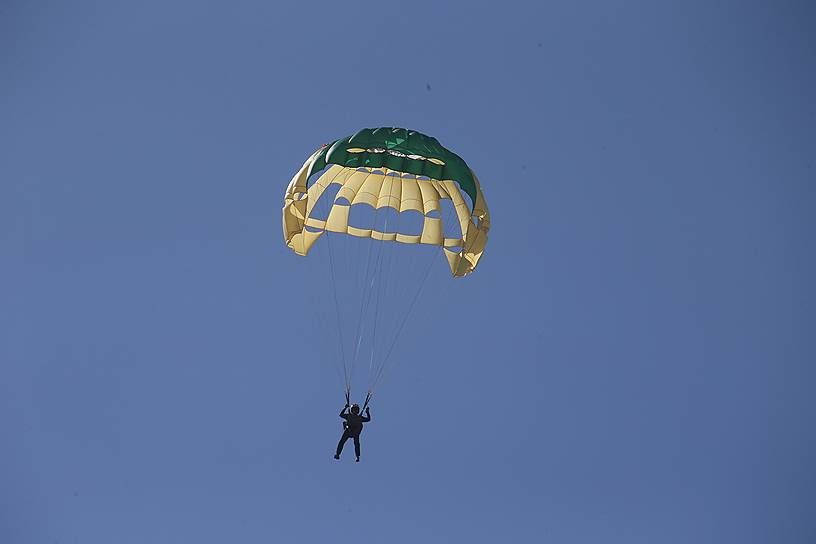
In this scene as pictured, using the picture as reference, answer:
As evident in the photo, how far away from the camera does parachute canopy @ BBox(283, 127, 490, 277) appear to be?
81.7 feet

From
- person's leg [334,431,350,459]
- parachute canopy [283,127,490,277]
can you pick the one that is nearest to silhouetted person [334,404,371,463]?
person's leg [334,431,350,459]

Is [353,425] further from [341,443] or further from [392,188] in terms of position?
[392,188]

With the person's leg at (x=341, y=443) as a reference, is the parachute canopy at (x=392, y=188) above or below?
above

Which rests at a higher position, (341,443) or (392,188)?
(392,188)

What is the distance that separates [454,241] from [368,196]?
1969 mm

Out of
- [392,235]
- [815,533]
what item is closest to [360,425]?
[392,235]

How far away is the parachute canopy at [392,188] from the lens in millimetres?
24906

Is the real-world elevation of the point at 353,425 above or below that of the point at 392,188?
below

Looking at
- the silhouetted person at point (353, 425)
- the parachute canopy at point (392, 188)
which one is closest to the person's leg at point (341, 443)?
the silhouetted person at point (353, 425)

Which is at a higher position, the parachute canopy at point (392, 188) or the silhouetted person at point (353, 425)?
the parachute canopy at point (392, 188)

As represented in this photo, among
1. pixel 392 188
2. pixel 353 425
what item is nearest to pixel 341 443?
pixel 353 425

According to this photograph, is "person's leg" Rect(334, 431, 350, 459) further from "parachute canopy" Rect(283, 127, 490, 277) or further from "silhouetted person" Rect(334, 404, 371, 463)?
"parachute canopy" Rect(283, 127, 490, 277)

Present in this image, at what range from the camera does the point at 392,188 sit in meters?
27.0

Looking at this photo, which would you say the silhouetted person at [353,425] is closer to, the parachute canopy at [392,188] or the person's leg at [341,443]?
the person's leg at [341,443]
